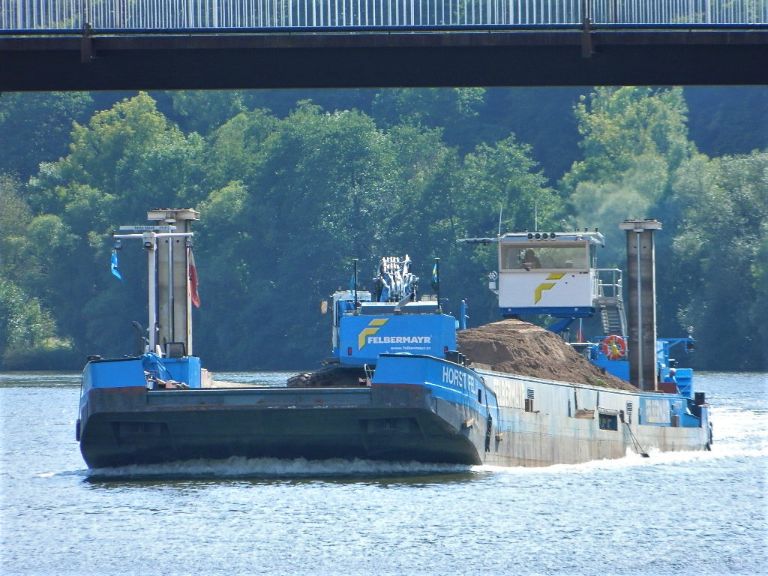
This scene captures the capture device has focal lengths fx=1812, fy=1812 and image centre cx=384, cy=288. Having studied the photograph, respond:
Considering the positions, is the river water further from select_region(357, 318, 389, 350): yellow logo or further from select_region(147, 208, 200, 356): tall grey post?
select_region(147, 208, 200, 356): tall grey post

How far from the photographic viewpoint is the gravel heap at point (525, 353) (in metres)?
39.5

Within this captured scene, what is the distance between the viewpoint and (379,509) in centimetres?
2938

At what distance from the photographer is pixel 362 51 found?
23203 mm

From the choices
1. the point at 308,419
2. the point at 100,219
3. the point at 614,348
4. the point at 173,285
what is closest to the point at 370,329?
the point at 308,419

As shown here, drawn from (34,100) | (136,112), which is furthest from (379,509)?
(34,100)

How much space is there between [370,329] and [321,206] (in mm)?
63794

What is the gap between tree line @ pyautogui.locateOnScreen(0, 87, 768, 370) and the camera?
→ 88750 mm

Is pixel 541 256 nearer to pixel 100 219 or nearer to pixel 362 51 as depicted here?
pixel 362 51

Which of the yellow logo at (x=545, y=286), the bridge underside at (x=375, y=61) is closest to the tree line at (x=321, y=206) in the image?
the yellow logo at (x=545, y=286)

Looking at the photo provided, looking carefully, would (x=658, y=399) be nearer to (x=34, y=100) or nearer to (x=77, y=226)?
(x=77, y=226)

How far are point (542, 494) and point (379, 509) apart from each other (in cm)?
401

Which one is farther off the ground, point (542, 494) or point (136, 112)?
point (136, 112)

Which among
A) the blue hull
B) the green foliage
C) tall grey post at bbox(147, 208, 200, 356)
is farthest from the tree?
the blue hull

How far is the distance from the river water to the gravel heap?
7.81 ft
